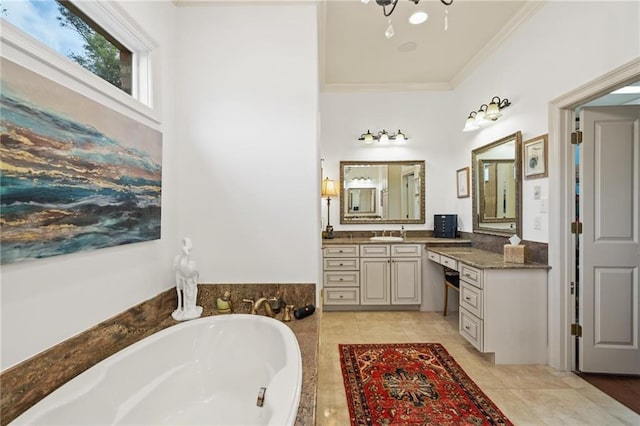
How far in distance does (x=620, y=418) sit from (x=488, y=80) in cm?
311

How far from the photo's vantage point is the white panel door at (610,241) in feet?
6.89

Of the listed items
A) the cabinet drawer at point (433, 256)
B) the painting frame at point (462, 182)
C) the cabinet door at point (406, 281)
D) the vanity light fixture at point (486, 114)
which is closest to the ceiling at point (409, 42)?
the vanity light fixture at point (486, 114)

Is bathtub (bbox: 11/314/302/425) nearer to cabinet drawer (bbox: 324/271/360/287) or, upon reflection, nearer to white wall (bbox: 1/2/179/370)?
white wall (bbox: 1/2/179/370)

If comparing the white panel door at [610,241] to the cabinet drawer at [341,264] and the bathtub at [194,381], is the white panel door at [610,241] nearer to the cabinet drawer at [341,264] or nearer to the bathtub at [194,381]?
the cabinet drawer at [341,264]

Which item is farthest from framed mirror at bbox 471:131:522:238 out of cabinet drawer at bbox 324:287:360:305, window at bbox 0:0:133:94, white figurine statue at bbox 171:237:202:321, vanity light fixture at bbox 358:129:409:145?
window at bbox 0:0:133:94

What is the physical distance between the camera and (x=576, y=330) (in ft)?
7.14

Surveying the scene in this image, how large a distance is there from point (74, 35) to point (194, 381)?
1.88 m

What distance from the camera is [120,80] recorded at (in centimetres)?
162

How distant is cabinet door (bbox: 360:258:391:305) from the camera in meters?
3.52

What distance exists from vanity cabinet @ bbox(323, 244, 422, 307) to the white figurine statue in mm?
1902

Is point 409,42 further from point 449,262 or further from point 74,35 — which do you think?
point 74,35

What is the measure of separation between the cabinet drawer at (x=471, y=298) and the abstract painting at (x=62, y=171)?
2.63m

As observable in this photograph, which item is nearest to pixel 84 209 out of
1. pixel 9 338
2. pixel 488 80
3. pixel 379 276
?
pixel 9 338

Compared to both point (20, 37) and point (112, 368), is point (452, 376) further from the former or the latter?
point (20, 37)
